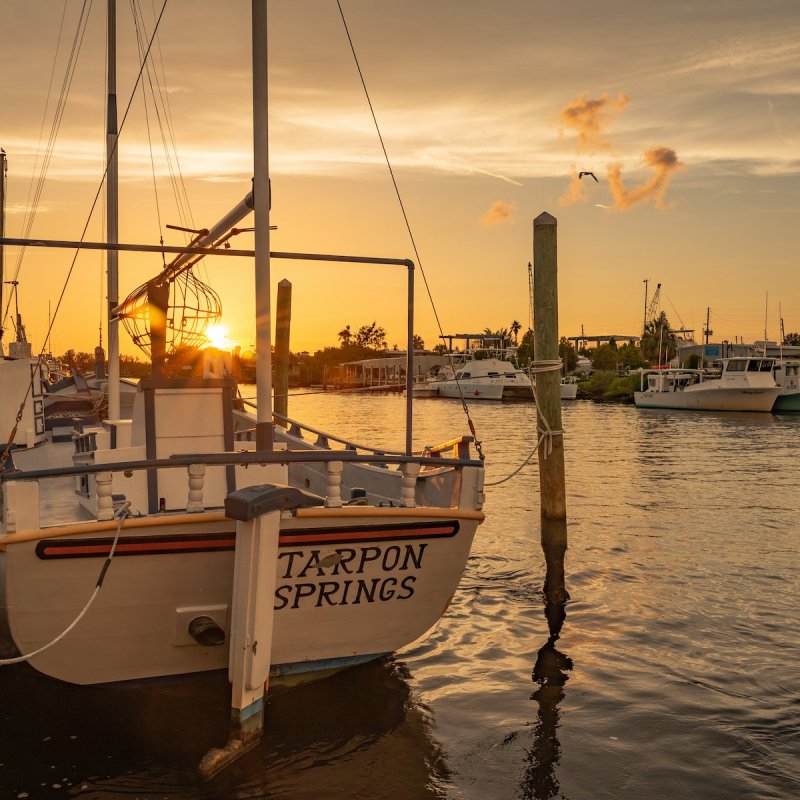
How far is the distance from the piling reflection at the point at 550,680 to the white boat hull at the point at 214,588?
1.67 m

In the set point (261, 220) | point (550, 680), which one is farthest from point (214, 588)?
point (550, 680)

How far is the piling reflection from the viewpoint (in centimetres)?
688

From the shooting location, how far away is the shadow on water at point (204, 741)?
263 inches

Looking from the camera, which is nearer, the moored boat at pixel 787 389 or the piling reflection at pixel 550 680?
the piling reflection at pixel 550 680

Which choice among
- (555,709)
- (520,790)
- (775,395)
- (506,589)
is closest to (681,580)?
(506,589)

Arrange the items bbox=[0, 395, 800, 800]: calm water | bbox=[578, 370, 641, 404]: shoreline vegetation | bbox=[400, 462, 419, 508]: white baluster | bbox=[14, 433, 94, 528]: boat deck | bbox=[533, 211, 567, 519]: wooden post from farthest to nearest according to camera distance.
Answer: bbox=[578, 370, 641, 404]: shoreline vegetation
bbox=[533, 211, 567, 519]: wooden post
bbox=[14, 433, 94, 528]: boat deck
bbox=[400, 462, 419, 508]: white baluster
bbox=[0, 395, 800, 800]: calm water

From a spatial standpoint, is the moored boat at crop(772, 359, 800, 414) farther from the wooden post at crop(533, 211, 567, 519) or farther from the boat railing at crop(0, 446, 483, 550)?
the boat railing at crop(0, 446, 483, 550)

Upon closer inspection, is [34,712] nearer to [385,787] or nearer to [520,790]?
[385,787]

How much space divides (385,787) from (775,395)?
58240 millimetres

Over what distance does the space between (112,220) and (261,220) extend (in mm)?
6284

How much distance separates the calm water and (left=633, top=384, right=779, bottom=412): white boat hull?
46928 millimetres

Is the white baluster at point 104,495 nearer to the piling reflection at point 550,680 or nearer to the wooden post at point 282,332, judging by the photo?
the piling reflection at point 550,680

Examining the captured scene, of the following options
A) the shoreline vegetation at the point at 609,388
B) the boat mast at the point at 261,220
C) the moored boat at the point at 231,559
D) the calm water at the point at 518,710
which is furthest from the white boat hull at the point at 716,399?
the boat mast at the point at 261,220

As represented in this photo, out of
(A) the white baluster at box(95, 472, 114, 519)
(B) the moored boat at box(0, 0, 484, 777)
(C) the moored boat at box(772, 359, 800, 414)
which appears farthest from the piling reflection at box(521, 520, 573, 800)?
(C) the moored boat at box(772, 359, 800, 414)
